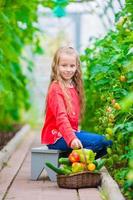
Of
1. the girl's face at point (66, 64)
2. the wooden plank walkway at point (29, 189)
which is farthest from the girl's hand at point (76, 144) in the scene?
the girl's face at point (66, 64)

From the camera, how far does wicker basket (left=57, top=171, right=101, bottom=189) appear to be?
5.92 m

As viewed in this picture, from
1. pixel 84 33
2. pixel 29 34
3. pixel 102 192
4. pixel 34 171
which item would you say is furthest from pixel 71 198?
pixel 84 33

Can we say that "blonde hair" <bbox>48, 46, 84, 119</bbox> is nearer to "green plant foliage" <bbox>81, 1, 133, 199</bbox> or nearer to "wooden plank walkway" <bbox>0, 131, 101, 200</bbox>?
"green plant foliage" <bbox>81, 1, 133, 199</bbox>

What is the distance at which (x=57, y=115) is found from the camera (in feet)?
21.2

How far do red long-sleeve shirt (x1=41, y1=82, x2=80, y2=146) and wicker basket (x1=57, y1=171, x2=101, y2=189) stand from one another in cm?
53

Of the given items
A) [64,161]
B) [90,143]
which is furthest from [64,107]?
[64,161]

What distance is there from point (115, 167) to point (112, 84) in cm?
86

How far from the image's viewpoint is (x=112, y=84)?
20.9 ft

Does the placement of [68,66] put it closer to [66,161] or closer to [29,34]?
[66,161]

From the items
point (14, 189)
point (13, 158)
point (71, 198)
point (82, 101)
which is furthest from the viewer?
point (13, 158)

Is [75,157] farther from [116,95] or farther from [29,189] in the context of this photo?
A: [116,95]

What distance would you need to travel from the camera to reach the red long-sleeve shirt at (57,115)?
21.0ft

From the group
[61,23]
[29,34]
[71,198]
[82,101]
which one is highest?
[61,23]

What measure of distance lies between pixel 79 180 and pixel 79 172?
0.07 m
